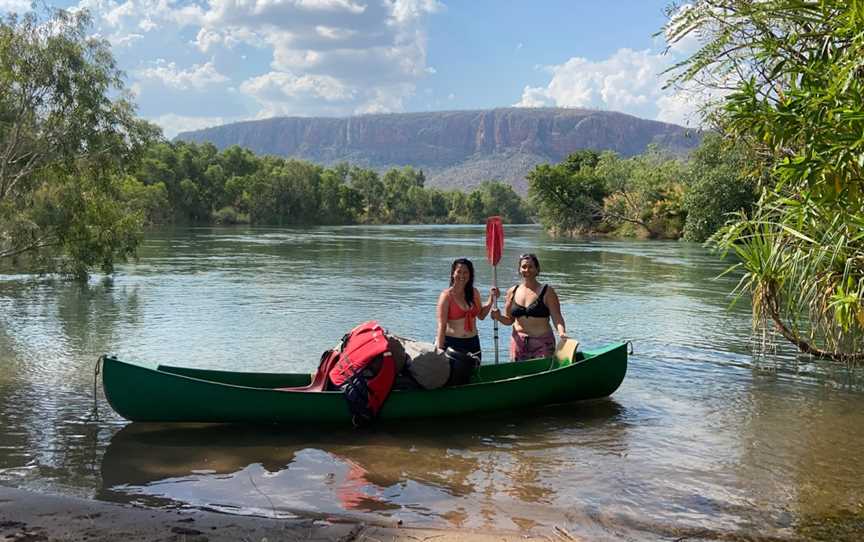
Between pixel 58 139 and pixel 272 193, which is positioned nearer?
pixel 58 139

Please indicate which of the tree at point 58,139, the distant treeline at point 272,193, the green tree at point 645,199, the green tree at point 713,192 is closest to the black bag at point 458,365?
the tree at point 58,139

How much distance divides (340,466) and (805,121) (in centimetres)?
478

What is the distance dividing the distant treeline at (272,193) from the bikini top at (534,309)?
2838 inches

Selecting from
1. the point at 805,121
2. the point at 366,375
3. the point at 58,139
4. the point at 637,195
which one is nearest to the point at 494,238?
the point at 366,375

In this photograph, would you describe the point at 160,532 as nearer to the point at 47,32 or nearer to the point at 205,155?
the point at 47,32

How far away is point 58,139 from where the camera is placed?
18.8 meters

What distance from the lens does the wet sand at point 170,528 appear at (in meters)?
4.90

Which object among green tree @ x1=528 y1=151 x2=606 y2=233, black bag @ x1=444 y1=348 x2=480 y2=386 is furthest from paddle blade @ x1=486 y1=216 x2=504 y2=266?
green tree @ x1=528 y1=151 x2=606 y2=233

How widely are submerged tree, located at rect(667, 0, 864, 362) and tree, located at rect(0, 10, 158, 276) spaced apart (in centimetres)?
1653

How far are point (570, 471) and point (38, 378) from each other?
25.6 ft

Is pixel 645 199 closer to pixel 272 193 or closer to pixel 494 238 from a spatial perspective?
pixel 494 238

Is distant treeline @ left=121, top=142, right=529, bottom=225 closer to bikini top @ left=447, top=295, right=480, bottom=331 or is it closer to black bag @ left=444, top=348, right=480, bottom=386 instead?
bikini top @ left=447, top=295, right=480, bottom=331

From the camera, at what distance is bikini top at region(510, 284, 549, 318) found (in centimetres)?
880

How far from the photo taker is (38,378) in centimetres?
1055
